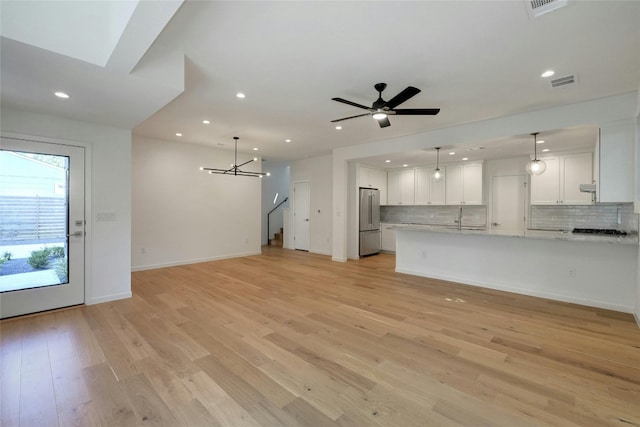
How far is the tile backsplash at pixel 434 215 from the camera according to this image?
23.5ft

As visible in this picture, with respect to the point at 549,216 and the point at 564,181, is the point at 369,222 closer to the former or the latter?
the point at 549,216

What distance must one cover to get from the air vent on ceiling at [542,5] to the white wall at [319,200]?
5881 mm

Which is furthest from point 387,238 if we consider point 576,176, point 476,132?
point 576,176

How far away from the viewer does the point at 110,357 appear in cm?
247

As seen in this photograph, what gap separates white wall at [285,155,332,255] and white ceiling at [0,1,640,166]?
373 centimetres

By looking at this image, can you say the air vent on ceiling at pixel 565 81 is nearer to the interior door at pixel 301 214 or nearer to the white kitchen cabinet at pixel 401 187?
the white kitchen cabinet at pixel 401 187

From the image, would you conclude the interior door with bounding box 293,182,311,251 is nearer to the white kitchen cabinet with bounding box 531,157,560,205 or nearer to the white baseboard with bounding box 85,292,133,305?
the white baseboard with bounding box 85,292,133,305

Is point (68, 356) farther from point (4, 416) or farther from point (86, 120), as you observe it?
point (86, 120)

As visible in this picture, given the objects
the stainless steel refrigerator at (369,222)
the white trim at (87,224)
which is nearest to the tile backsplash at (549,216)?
the stainless steel refrigerator at (369,222)

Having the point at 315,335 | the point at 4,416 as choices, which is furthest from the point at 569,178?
the point at 4,416

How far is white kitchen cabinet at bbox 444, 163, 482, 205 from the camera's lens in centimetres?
683

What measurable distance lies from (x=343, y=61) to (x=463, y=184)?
18.2 ft

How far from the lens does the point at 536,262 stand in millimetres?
4258

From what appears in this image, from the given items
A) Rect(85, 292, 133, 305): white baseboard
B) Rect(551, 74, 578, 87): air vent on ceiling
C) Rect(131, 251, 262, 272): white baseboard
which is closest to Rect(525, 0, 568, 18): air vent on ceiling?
Rect(551, 74, 578, 87): air vent on ceiling
